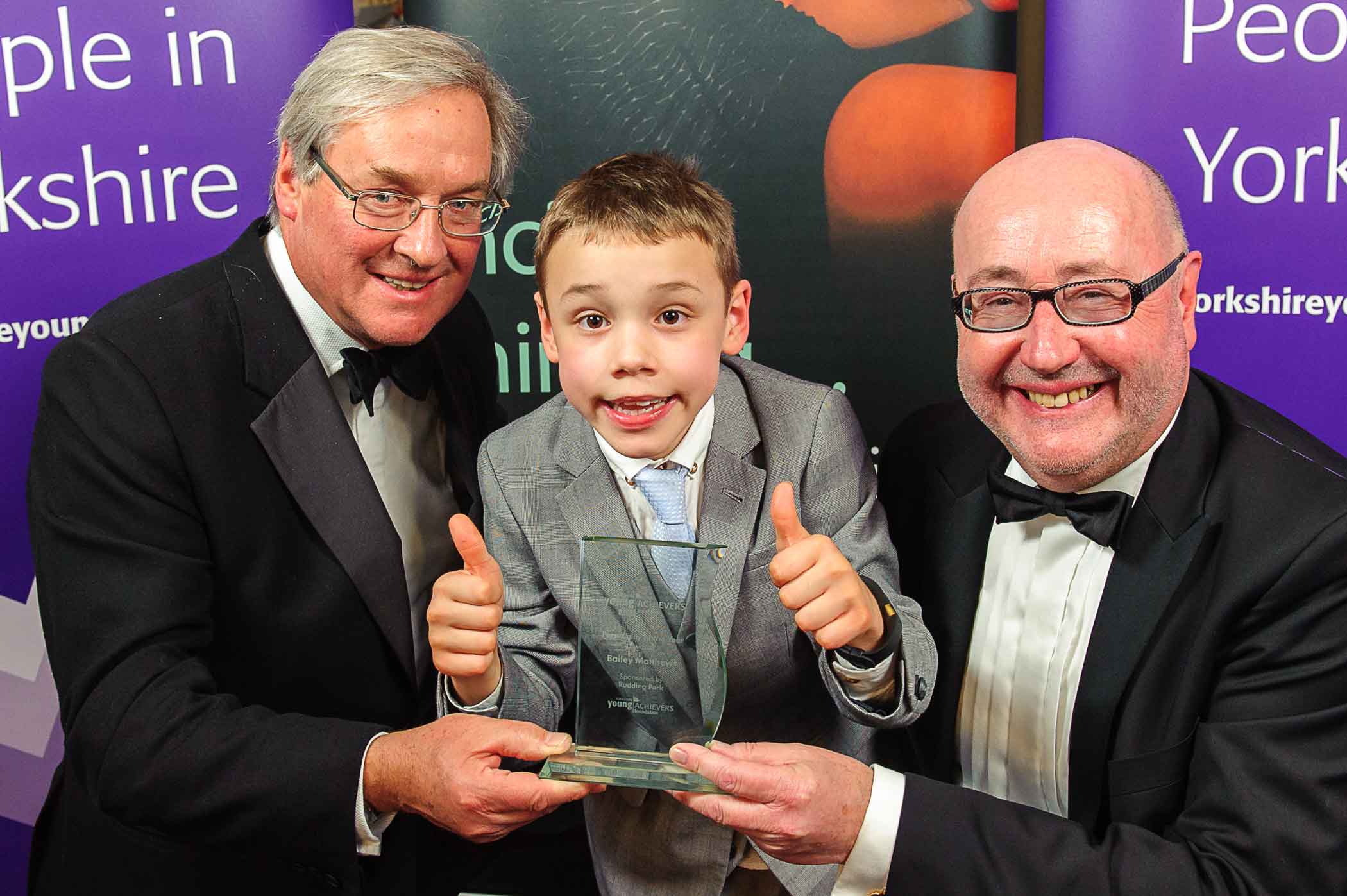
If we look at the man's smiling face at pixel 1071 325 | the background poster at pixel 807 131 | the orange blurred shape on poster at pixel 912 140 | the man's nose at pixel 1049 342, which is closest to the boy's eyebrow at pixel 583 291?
the man's smiling face at pixel 1071 325

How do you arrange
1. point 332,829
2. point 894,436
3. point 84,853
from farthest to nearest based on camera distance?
point 894,436
point 84,853
point 332,829

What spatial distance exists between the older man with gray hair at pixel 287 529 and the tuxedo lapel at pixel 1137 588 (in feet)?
3.47

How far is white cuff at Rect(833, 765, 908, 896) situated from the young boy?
120 millimetres

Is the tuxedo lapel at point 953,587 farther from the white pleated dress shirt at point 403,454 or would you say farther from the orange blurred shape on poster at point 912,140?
the orange blurred shape on poster at point 912,140

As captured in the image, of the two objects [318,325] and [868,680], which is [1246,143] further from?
[318,325]

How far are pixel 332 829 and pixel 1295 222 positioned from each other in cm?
302

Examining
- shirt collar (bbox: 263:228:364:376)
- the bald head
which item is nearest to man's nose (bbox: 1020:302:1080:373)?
the bald head

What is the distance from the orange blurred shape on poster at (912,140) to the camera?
3.65 meters

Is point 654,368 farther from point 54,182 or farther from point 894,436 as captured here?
point 54,182

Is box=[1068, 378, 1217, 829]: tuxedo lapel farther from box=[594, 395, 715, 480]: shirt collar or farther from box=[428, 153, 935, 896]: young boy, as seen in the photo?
box=[594, 395, 715, 480]: shirt collar

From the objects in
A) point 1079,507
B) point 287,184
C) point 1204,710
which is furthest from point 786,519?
point 287,184

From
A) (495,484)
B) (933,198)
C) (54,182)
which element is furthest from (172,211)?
(933,198)

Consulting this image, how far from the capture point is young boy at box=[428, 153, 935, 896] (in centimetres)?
236

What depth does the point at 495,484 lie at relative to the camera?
2.61m
